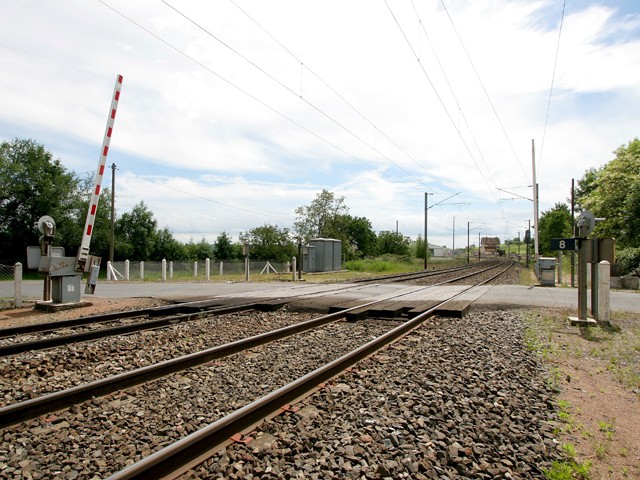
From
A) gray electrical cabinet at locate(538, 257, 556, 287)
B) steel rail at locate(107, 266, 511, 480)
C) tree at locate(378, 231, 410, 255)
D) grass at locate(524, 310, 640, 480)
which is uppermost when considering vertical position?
tree at locate(378, 231, 410, 255)

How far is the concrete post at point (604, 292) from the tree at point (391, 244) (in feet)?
225

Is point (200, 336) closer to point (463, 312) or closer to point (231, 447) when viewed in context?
point (231, 447)

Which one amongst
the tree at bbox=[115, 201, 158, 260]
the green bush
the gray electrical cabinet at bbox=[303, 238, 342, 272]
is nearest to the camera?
the green bush

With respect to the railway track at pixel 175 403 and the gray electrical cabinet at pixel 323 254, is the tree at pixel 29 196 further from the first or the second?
the railway track at pixel 175 403

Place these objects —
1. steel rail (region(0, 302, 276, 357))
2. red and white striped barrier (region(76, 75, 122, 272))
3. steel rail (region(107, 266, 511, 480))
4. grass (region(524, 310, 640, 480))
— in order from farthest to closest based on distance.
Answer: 1. red and white striped barrier (region(76, 75, 122, 272))
2. steel rail (region(0, 302, 276, 357))
3. grass (region(524, 310, 640, 480))
4. steel rail (region(107, 266, 511, 480))

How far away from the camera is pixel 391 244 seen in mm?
79312

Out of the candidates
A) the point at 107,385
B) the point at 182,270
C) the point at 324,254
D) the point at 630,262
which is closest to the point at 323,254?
the point at 324,254

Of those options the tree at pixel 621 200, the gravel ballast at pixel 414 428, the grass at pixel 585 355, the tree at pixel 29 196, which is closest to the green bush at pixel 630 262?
the tree at pixel 621 200

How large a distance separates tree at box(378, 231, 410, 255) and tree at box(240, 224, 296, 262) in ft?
111

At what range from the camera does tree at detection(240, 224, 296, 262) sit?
47.2 meters

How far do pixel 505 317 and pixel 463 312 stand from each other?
0.95 meters

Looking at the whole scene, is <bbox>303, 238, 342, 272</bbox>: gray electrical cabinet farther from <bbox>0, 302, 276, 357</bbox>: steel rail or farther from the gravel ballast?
the gravel ballast

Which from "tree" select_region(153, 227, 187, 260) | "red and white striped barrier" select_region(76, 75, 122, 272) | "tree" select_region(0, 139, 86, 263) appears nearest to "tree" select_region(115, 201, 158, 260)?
"tree" select_region(153, 227, 187, 260)

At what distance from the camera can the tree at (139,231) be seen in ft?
190
